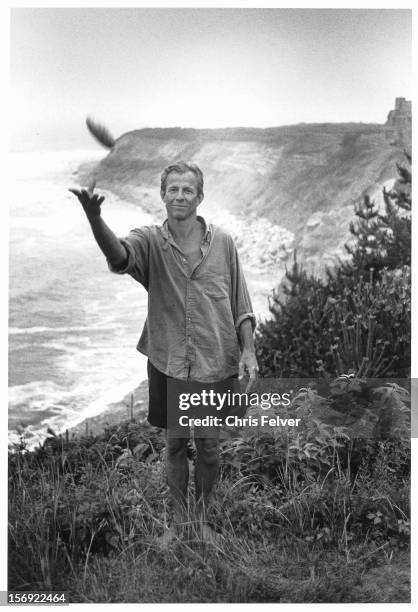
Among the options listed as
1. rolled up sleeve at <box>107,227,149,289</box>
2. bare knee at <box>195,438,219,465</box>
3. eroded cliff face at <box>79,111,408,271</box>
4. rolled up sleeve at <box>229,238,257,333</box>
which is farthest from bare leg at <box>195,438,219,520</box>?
eroded cliff face at <box>79,111,408,271</box>

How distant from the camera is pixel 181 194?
121 inches

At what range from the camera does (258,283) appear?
13.8 ft

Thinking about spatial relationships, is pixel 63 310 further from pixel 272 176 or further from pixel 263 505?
pixel 263 505

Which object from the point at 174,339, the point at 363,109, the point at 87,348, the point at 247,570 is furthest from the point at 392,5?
the point at 247,570

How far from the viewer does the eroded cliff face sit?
12.4 feet

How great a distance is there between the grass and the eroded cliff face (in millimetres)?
1074

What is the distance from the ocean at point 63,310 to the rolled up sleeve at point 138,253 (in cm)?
67

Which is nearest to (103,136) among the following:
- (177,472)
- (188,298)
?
(188,298)

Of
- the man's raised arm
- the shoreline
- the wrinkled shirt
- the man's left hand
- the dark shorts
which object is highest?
the man's raised arm

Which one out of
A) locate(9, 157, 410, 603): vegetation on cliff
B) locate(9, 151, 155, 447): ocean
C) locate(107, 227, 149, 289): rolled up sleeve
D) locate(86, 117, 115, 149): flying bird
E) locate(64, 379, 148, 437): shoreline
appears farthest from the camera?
locate(64, 379, 148, 437): shoreline

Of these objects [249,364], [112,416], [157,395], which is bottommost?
[112,416]

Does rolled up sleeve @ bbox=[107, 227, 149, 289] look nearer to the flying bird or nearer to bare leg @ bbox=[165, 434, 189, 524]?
the flying bird

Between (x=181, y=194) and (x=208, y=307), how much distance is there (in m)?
0.40

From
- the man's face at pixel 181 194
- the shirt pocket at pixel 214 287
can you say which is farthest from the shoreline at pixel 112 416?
the man's face at pixel 181 194
